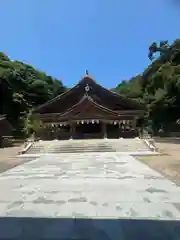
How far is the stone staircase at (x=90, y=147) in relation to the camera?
1042 inches

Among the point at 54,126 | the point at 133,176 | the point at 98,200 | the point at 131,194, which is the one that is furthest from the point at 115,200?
the point at 54,126

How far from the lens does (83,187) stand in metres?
8.81

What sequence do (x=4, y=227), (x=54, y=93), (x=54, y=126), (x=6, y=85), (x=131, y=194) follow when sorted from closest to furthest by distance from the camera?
(x=4, y=227) → (x=131, y=194) → (x=54, y=126) → (x=6, y=85) → (x=54, y=93)

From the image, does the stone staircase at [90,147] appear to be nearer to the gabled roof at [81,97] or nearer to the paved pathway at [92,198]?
the gabled roof at [81,97]

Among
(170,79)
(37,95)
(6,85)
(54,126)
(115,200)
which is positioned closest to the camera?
(115,200)

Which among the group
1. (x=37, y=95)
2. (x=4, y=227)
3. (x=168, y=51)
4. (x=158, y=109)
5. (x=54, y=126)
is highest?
(x=168, y=51)

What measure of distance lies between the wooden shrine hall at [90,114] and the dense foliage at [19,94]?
1025 centimetres

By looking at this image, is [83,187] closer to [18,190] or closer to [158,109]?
[18,190]

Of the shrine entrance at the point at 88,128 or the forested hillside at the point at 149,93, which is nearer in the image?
the shrine entrance at the point at 88,128

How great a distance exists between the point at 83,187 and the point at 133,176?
281 centimetres

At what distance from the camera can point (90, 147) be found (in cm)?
2720

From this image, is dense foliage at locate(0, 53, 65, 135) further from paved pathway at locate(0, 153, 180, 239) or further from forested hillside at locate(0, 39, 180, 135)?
paved pathway at locate(0, 153, 180, 239)

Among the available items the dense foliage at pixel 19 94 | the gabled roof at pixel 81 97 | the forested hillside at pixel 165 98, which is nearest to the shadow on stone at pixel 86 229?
the gabled roof at pixel 81 97

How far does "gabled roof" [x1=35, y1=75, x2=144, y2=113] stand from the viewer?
38.7 m
